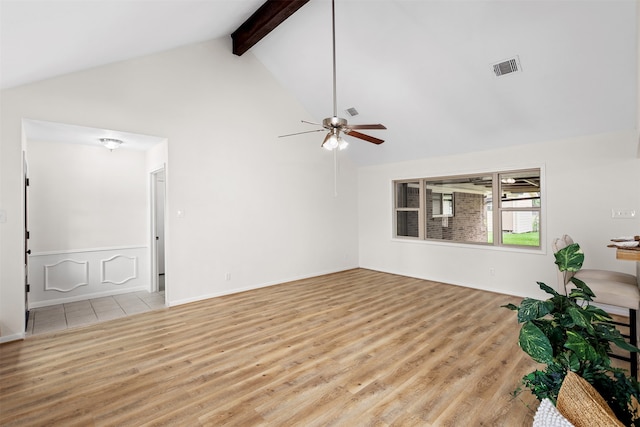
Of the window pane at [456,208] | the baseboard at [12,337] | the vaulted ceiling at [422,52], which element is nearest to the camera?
the vaulted ceiling at [422,52]

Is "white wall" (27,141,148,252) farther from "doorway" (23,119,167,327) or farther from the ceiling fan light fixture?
the ceiling fan light fixture

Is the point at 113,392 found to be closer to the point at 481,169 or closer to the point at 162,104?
the point at 162,104

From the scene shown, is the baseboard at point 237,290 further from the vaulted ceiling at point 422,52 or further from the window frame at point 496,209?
the vaulted ceiling at point 422,52

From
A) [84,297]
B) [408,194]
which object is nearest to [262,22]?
[408,194]

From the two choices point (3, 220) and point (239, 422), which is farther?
point (3, 220)

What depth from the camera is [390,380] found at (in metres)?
2.57

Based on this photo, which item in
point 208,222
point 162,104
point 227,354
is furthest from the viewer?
point 208,222

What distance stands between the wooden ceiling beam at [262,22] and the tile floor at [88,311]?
417 centimetres

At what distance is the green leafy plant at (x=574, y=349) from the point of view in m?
1.53

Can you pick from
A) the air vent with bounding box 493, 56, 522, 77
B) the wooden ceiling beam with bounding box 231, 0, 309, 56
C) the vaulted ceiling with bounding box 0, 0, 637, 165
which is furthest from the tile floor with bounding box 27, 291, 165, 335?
the air vent with bounding box 493, 56, 522, 77

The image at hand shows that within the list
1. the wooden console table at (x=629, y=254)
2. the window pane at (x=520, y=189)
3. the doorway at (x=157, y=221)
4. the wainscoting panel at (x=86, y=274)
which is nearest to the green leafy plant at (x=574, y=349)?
the wooden console table at (x=629, y=254)

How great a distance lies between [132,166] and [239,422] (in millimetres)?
4819

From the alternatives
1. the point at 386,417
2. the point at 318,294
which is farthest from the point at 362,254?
the point at 386,417

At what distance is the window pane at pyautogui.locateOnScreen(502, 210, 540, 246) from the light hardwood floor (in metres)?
1.36
